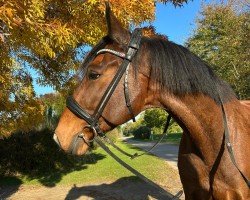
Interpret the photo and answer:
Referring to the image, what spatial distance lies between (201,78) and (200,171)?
2.59ft

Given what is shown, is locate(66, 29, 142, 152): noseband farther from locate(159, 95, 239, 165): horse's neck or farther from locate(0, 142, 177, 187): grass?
locate(0, 142, 177, 187): grass

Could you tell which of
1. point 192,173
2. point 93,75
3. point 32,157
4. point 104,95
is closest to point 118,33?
point 93,75

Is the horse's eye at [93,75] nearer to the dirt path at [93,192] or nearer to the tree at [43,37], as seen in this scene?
the tree at [43,37]

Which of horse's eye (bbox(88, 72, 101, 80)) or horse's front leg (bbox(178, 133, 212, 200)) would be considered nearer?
horse's eye (bbox(88, 72, 101, 80))

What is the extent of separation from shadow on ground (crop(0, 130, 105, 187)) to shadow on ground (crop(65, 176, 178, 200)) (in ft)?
10.4

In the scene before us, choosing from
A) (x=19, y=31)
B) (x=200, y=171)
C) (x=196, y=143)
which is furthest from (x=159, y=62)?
(x=19, y=31)

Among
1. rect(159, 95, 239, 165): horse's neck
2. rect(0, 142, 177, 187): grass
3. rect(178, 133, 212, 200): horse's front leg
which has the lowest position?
rect(0, 142, 177, 187): grass

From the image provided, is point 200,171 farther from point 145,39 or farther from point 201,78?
point 145,39

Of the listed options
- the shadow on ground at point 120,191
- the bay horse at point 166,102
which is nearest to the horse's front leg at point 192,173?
the bay horse at point 166,102

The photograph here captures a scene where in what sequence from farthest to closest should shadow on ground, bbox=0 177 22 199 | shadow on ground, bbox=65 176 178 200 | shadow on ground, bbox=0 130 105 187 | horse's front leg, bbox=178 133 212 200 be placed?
shadow on ground, bbox=0 130 105 187 < shadow on ground, bbox=0 177 22 199 < shadow on ground, bbox=65 176 178 200 < horse's front leg, bbox=178 133 212 200

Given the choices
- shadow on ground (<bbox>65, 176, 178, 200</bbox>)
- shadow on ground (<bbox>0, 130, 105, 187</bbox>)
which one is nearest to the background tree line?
shadow on ground (<bbox>65, 176, 178, 200</bbox>)

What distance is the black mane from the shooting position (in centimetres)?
298

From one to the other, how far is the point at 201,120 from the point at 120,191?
673 cm

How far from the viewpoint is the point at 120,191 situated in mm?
9523
